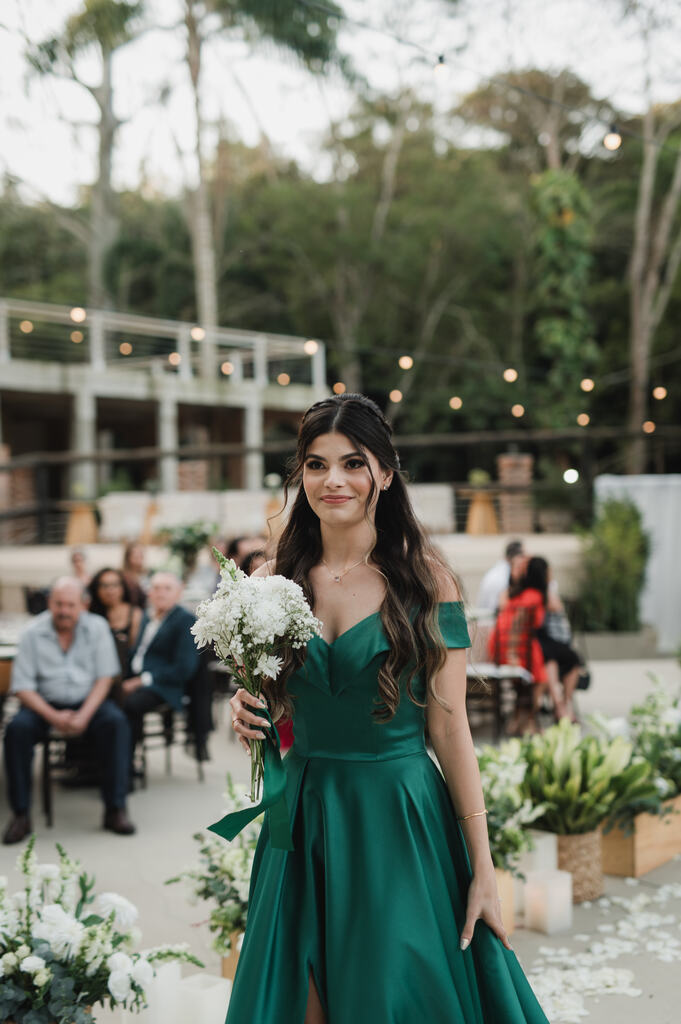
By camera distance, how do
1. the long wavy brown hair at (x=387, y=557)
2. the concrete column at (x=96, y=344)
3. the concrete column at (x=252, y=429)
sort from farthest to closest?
the concrete column at (x=252, y=429) → the concrete column at (x=96, y=344) → the long wavy brown hair at (x=387, y=557)

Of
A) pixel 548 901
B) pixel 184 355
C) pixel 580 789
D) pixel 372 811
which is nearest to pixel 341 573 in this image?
pixel 372 811

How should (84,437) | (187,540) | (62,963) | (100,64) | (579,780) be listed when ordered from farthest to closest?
(100,64) → (84,437) → (187,540) → (579,780) → (62,963)

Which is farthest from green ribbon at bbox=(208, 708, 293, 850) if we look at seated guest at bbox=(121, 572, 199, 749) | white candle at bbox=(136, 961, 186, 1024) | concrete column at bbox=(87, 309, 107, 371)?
concrete column at bbox=(87, 309, 107, 371)

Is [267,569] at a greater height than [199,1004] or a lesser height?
greater

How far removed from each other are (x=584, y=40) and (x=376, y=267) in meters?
7.76

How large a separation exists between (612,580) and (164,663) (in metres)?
7.48

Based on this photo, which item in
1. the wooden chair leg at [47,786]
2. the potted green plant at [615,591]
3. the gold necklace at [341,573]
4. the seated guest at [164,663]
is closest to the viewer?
the gold necklace at [341,573]

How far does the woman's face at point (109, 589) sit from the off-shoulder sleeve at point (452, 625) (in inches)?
191

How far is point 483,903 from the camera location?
2.08 m

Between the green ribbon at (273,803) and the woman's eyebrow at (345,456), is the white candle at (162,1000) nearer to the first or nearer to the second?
the green ribbon at (273,803)

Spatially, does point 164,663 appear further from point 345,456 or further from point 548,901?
point 345,456

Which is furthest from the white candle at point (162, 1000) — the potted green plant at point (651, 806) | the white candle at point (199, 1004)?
the potted green plant at point (651, 806)

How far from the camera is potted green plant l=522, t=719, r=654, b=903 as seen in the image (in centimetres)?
431

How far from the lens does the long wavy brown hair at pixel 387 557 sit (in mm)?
2068
